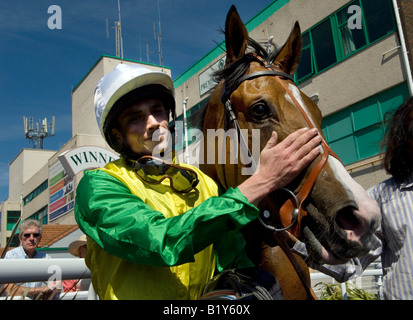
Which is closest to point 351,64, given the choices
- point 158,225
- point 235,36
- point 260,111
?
point 235,36

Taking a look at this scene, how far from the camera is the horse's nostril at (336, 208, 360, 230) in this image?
4.56ft

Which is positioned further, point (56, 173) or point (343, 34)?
point (56, 173)

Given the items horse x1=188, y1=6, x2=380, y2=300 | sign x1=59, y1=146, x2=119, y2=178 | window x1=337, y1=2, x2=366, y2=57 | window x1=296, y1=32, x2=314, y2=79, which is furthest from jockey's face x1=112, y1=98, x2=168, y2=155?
window x1=296, y1=32, x2=314, y2=79

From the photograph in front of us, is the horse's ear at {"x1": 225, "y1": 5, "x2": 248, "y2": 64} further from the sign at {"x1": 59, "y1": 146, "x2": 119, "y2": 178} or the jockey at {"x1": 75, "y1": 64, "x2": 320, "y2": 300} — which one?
the sign at {"x1": 59, "y1": 146, "x2": 119, "y2": 178}

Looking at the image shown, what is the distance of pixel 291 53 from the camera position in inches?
85.4

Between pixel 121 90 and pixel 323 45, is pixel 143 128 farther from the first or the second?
pixel 323 45

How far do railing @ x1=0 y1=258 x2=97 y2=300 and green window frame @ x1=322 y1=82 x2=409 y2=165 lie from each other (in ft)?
34.5

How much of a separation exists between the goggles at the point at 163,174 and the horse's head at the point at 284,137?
0.90ft

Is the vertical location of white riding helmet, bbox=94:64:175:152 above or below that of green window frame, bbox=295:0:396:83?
below

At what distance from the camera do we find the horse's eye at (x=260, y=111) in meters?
1.72

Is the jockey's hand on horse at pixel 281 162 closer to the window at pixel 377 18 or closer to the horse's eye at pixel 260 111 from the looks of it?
the horse's eye at pixel 260 111

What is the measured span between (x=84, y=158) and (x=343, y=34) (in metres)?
10.1
